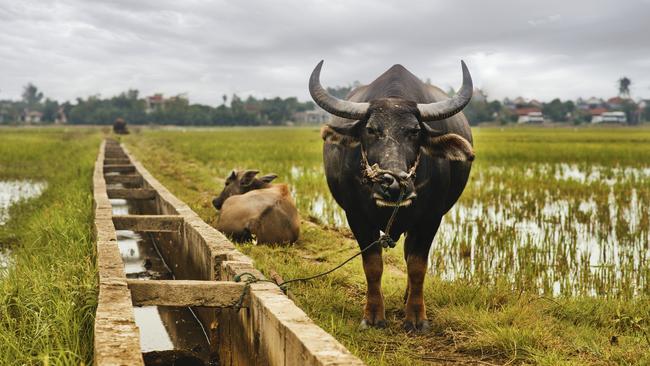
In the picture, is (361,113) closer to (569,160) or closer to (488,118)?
(569,160)

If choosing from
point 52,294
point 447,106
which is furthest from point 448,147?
point 52,294

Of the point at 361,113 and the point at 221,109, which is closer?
the point at 361,113

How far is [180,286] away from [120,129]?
4019cm

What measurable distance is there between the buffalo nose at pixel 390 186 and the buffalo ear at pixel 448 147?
50 cm

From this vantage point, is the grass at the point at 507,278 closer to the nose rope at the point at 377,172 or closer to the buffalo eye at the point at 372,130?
the nose rope at the point at 377,172

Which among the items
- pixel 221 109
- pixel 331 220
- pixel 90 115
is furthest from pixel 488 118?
pixel 331 220

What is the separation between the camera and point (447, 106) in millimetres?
4121

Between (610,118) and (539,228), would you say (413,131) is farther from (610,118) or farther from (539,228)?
(610,118)

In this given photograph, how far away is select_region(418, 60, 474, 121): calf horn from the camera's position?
13.4 ft

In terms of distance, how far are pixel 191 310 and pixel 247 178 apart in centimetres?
268

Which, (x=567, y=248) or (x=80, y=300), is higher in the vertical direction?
(x=80, y=300)

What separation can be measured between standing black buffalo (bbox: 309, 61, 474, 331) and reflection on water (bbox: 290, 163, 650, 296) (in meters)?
1.25

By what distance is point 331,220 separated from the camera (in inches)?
343

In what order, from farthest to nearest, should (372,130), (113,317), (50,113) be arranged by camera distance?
(50,113) < (372,130) < (113,317)
